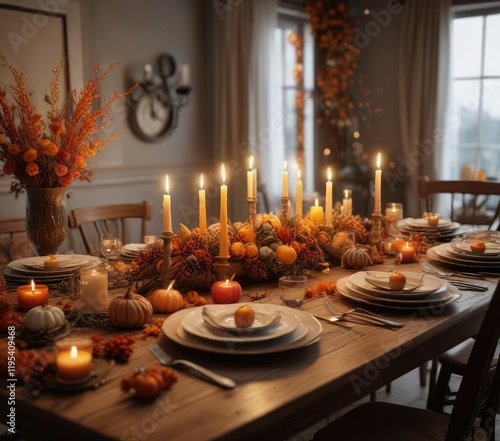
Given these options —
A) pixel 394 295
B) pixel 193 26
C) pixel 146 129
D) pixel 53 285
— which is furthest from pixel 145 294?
pixel 193 26

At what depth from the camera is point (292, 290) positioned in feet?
5.27

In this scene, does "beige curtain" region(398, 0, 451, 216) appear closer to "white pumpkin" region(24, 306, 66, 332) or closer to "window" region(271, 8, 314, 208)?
"window" region(271, 8, 314, 208)

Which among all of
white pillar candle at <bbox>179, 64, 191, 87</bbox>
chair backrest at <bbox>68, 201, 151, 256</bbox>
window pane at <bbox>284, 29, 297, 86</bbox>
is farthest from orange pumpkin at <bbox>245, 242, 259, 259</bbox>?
window pane at <bbox>284, 29, 297, 86</bbox>

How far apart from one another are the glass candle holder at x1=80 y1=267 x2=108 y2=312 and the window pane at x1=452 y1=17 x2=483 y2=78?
12.9ft

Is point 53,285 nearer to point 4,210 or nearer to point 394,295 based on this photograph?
point 394,295

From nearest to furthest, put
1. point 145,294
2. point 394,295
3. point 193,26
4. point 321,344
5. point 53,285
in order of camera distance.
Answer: point 321,344 → point 394,295 → point 145,294 → point 53,285 → point 193,26

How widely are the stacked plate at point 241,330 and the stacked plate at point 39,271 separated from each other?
1.93 ft

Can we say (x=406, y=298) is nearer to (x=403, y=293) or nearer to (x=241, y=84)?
(x=403, y=293)

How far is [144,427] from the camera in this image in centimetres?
96

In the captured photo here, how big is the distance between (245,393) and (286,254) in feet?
2.52

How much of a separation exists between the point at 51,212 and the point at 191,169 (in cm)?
262

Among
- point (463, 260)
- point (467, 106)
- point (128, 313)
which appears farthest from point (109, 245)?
point (467, 106)

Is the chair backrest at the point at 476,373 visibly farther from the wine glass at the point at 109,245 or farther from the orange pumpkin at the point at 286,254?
the wine glass at the point at 109,245

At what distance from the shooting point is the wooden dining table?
977 mm
